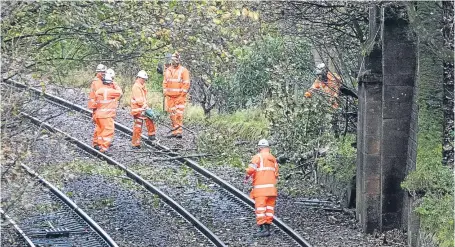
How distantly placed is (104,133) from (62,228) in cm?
525

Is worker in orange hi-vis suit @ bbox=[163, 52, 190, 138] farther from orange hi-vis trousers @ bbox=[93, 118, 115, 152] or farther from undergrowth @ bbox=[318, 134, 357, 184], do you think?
undergrowth @ bbox=[318, 134, 357, 184]

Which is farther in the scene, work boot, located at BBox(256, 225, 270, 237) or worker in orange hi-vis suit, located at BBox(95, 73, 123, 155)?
worker in orange hi-vis suit, located at BBox(95, 73, 123, 155)

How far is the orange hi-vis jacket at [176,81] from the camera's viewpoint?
2108 cm

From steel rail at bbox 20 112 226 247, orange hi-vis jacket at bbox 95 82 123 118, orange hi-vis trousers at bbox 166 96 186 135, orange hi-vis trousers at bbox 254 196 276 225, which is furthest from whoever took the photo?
orange hi-vis trousers at bbox 166 96 186 135

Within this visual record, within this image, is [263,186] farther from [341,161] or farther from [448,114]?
[341,161]

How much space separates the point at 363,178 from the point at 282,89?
446cm

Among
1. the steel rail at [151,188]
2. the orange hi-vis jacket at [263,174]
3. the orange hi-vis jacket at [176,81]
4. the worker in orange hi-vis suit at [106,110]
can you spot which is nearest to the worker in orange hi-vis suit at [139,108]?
the worker in orange hi-vis suit at [106,110]

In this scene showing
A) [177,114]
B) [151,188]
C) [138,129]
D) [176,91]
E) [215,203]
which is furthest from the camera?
[176,91]

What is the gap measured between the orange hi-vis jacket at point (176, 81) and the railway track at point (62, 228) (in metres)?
5.99

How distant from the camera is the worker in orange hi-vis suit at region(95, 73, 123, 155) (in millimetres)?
19312

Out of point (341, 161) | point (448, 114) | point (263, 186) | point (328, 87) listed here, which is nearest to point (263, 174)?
point (263, 186)

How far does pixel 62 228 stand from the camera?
46.8 feet

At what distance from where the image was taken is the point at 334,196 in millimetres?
16812

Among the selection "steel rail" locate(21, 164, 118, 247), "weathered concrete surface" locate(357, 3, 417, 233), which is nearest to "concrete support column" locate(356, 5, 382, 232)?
"weathered concrete surface" locate(357, 3, 417, 233)
